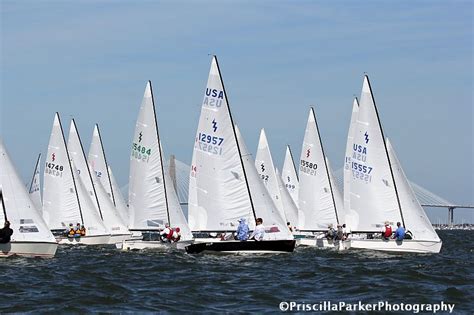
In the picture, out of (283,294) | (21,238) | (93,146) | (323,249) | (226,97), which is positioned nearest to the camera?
(283,294)

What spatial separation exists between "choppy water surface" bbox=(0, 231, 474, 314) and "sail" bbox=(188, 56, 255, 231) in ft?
7.16

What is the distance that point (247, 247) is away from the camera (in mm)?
32250

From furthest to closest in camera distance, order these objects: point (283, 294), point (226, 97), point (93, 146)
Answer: point (93, 146) → point (226, 97) → point (283, 294)

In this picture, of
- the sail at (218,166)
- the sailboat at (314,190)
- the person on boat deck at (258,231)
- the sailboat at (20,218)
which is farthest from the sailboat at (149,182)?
the sailboat at (314,190)

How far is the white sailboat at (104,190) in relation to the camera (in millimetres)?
50250

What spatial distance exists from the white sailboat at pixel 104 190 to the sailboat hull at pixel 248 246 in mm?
16081

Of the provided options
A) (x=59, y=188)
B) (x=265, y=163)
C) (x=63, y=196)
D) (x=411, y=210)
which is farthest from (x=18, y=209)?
(x=265, y=163)

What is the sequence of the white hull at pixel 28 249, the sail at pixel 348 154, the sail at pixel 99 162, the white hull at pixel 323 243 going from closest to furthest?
the white hull at pixel 28 249 → the white hull at pixel 323 243 → the sail at pixel 348 154 → the sail at pixel 99 162

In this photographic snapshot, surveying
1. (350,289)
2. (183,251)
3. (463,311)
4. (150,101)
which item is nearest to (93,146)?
(150,101)

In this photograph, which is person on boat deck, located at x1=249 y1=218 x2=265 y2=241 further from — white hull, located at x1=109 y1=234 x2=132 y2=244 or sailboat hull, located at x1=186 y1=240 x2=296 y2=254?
white hull, located at x1=109 y1=234 x2=132 y2=244

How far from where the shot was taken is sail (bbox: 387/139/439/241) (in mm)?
36312

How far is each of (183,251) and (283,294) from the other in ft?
46.6

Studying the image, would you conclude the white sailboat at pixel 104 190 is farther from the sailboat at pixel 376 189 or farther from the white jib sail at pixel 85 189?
the sailboat at pixel 376 189

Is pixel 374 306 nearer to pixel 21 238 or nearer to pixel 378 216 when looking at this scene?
pixel 21 238
